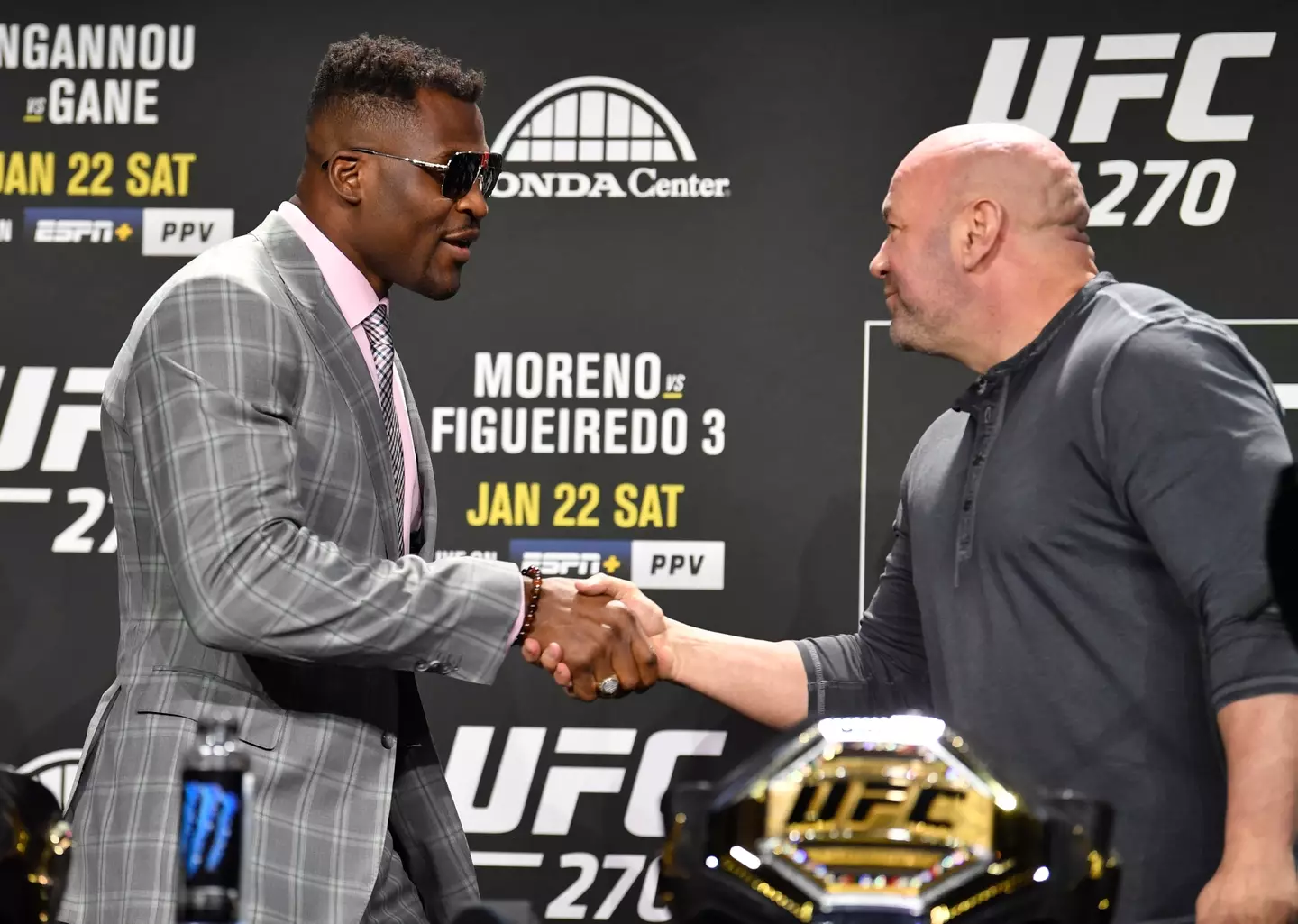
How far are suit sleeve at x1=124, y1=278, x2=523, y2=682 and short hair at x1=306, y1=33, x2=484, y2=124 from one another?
20.2 inches

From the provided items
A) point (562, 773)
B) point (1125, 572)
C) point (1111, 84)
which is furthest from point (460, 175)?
point (1111, 84)

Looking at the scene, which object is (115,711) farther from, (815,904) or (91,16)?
(91,16)

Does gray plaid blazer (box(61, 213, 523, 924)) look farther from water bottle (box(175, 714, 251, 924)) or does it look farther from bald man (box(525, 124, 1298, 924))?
water bottle (box(175, 714, 251, 924))

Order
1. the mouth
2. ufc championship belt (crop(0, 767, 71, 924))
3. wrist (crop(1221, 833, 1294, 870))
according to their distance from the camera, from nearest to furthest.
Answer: ufc championship belt (crop(0, 767, 71, 924)), wrist (crop(1221, 833, 1294, 870)), the mouth

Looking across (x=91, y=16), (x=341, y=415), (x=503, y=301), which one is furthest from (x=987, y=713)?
(x=91, y=16)

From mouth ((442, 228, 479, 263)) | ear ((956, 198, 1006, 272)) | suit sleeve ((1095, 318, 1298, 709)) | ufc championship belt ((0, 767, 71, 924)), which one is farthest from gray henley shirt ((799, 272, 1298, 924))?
ufc championship belt ((0, 767, 71, 924))

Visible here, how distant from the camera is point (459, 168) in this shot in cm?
241

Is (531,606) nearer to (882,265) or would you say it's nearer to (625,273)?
(882,265)

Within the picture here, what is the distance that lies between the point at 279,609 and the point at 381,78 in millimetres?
932

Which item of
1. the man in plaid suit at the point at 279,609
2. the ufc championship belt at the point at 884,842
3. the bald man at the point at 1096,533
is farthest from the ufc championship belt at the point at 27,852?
the bald man at the point at 1096,533

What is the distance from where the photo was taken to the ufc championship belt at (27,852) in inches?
43.1

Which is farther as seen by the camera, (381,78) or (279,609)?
(381,78)

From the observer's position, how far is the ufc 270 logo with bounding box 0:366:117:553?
342 cm

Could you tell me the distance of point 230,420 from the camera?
1920mm
